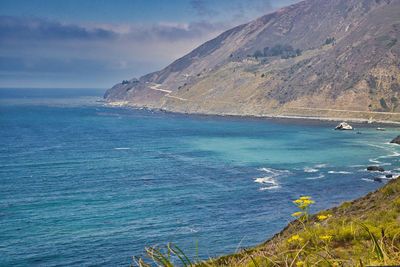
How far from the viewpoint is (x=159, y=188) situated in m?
66.6

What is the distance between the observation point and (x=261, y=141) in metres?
125

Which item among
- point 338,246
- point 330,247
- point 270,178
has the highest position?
point 330,247

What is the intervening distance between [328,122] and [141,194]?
129 meters

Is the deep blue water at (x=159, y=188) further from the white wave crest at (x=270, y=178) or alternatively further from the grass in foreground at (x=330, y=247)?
the grass in foreground at (x=330, y=247)

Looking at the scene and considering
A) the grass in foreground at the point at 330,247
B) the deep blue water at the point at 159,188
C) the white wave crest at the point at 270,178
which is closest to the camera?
the grass in foreground at the point at 330,247

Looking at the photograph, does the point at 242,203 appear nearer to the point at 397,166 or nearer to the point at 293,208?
the point at 293,208

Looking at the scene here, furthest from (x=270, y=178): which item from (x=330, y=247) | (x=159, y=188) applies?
(x=330, y=247)

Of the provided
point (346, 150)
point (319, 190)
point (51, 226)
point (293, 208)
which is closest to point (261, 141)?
point (346, 150)

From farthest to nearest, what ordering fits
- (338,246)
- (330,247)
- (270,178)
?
1. (270,178)
2. (338,246)
3. (330,247)

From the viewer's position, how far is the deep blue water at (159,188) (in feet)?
141

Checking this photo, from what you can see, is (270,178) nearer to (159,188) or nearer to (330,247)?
(159,188)

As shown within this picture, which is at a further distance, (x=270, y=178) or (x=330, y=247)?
(x=270, y=178)

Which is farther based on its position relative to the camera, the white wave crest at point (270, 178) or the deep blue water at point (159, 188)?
the white wave crest at point (270, 178)

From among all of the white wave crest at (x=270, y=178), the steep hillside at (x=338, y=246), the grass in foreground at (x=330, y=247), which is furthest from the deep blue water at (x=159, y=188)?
the steep hillside at (x=338, y=246)
